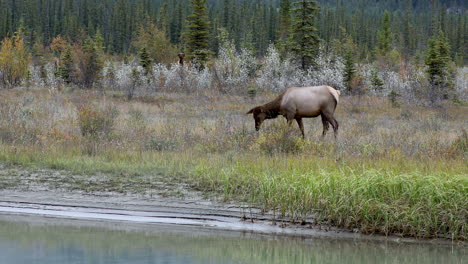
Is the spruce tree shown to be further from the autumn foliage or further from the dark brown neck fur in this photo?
the dark brown neck fur

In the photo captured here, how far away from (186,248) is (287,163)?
363 centimetres

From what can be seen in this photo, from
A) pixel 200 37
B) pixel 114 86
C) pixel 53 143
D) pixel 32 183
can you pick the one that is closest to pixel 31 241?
pixel 32 183

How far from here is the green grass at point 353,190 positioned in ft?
26.7

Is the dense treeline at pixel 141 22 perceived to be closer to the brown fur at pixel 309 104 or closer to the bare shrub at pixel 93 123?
the brown fur at pixel 309 104

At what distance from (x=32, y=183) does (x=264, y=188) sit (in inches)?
174

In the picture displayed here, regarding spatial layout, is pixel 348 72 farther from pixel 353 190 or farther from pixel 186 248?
pixel 186 248

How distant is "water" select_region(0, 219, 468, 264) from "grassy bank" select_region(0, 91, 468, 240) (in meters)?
0.42

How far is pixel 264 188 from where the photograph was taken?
363 inches

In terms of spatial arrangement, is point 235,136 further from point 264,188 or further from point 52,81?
point 52,81

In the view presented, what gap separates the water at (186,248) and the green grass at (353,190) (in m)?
0.32

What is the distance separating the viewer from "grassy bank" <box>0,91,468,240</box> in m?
8.29

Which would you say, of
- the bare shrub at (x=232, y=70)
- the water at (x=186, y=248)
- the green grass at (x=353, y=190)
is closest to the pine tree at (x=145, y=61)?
the bare shrub at (x=232, y=70)

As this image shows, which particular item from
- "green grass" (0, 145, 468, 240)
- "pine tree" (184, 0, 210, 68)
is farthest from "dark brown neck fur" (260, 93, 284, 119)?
"pine tree" (184, 0, 210, 68)

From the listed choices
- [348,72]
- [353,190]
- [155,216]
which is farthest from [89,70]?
[353,190]
